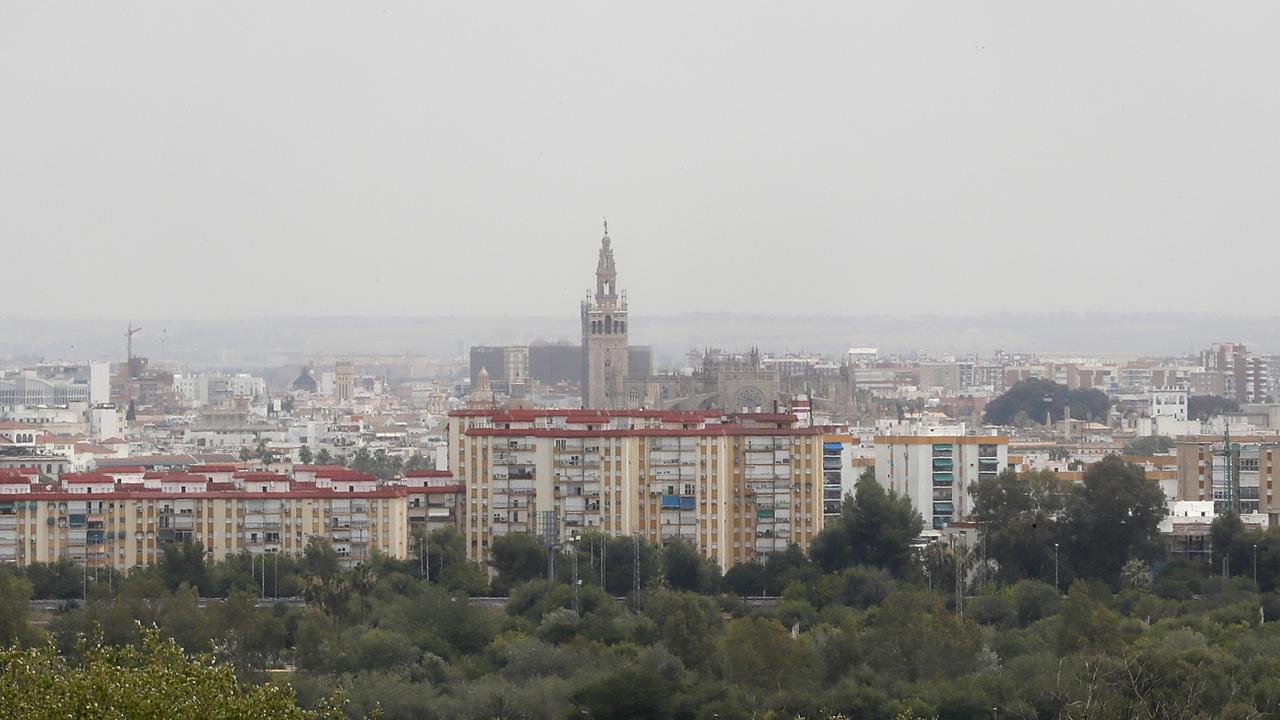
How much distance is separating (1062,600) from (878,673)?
5779 millimetres

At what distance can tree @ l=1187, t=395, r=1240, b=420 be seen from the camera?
87.4 metres

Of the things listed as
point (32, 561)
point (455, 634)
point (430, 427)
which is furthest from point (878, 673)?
point (430, 427)

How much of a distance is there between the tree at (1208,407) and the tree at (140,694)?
66569mm

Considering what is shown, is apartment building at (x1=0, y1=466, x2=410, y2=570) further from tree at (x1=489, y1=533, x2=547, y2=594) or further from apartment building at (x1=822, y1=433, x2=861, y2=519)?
apartment building at (x1=822, y1=433, x2=861, y2=519)

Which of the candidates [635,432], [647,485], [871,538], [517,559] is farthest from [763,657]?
[635,432]

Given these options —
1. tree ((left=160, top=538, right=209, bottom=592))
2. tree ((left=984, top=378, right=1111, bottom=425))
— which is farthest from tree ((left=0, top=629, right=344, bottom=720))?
tree ((left=984, top=378, right=1111, bottom=425))

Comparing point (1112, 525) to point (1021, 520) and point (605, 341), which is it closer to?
point (1021, 520)

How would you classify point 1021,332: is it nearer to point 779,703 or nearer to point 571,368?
point 571,368

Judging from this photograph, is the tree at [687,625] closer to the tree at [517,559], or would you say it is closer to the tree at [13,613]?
the tree at [517,559]

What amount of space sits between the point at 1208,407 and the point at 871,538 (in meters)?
54.5

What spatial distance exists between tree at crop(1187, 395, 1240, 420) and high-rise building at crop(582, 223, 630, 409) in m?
16.4

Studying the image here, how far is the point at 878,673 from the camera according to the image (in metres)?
29.3

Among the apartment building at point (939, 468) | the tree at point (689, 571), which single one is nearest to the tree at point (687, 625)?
the tree at point (689, 571)

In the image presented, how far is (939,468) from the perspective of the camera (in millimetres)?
46969
